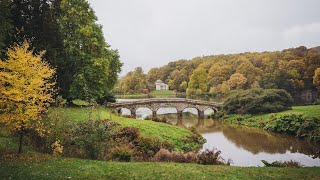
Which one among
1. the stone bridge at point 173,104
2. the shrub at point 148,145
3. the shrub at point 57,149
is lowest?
the shrub at point 148,145

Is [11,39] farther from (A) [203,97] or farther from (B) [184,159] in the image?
(A) [203,97]

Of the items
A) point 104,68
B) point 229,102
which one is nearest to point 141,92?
point 229,102

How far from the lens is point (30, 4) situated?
2700 centimetres

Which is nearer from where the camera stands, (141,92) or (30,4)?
(30,4)

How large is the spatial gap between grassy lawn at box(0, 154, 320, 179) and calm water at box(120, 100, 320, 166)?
11.0 m

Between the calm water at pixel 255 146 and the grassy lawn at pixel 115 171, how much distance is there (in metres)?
11.0

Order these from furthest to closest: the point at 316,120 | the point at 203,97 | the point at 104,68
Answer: the point at 203,97
the point at 104,68
the point at 316,120

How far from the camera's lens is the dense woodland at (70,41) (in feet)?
87.9

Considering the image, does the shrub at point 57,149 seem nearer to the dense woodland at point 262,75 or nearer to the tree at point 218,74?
the dense woodland at point 262,75

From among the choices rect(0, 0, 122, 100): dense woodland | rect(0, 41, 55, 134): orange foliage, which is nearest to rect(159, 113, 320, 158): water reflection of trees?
rect(0, 0, 122, 100): dense woodland

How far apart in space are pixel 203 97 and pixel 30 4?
70.0 meters

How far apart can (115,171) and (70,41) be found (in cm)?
2683

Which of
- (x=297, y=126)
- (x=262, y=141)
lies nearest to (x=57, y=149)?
(x=262, y=141)

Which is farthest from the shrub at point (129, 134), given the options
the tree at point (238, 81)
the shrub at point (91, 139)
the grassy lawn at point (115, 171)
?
the tree at point (238, 81)
